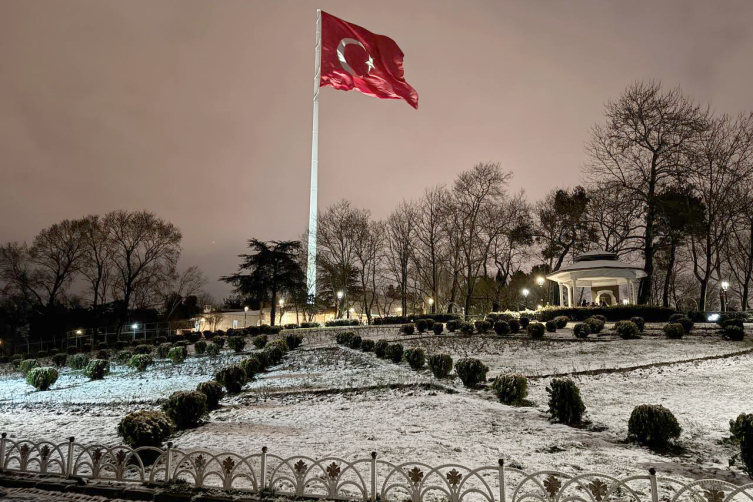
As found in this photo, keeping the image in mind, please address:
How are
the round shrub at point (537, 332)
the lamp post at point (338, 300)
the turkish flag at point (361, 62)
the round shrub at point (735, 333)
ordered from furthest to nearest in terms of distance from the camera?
the lamp post at point (338, 300), the round shrub at point (537, 332), the round shrub at point (735, 333), the turkish flag at point (361, 62)

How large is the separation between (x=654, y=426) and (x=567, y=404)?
160 centimetres

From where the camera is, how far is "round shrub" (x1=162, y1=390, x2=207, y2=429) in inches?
349

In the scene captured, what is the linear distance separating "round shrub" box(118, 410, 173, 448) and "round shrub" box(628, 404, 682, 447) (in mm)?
7458

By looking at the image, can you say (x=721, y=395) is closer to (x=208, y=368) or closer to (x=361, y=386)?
(x=361, y=386)

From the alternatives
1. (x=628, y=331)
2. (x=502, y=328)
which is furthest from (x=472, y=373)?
(x=502, y=328)

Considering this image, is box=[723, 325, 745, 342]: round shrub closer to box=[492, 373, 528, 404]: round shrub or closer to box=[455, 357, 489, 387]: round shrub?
box=[455, 357, 489, 387]: round shrub

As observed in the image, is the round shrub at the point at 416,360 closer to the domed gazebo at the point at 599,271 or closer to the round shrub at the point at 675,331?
the round shrub at the point at 675,331

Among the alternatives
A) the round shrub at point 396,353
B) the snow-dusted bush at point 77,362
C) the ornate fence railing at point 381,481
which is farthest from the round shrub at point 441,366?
the snow-dusted bush at point 77,362

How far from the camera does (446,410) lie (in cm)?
920

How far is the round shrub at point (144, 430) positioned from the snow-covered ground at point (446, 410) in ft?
1.35

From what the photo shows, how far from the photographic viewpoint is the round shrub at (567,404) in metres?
8.08

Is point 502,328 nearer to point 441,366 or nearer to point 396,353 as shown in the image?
point 396,353

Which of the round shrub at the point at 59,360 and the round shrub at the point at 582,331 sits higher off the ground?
the round shrub at the point at 582,331

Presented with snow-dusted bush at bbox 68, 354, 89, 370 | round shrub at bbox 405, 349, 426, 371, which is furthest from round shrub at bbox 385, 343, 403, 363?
snow-dusted bush at bbox 68, 354, 89, 370
